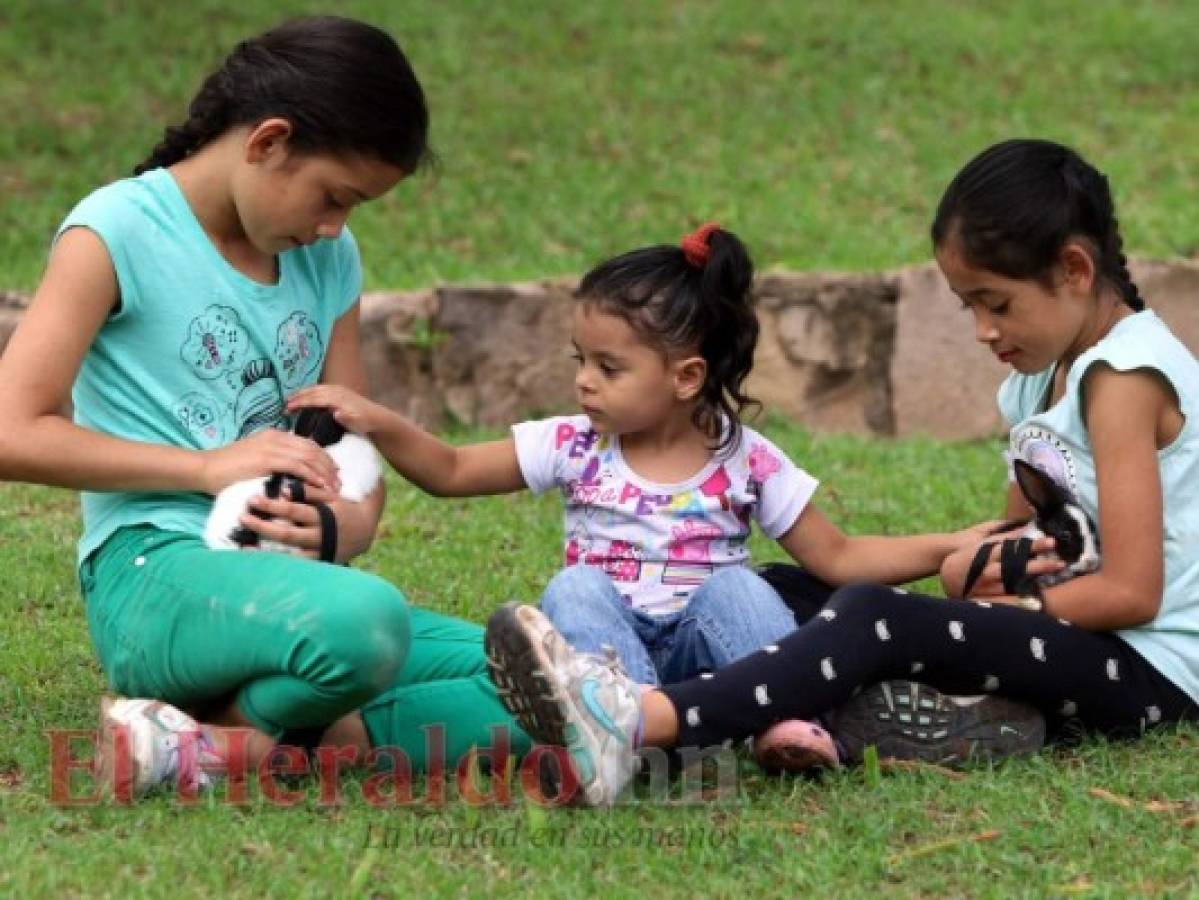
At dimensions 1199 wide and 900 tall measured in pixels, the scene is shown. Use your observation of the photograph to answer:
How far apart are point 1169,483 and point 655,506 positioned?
94cm

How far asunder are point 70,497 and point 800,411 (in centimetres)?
258

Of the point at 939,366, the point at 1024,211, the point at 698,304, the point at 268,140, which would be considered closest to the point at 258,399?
the point at 268,140

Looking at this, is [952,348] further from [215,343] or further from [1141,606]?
[215,343]

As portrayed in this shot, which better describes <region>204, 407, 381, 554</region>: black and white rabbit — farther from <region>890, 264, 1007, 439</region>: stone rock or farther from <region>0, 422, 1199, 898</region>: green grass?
<region>890, 264, 1007, 439</region>: stone rock

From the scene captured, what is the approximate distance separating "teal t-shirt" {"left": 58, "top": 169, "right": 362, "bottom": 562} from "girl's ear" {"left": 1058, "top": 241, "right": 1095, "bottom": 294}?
4.70ft

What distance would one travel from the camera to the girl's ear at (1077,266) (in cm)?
378

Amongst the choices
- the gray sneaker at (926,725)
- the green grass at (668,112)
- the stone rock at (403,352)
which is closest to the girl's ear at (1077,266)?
the gray sneaker at (926,725)

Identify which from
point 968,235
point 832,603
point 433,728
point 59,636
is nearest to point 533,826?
point 433,728

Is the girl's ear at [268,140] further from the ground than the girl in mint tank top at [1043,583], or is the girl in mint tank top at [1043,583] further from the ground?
the girl's ear at [268,140]

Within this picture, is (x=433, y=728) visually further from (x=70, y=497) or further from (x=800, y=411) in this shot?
(x=800, y=411)

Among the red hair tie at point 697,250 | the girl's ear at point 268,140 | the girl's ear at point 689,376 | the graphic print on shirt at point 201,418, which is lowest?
the graphic print on shirt at point 201,418

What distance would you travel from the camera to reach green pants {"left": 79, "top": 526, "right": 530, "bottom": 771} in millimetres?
3389

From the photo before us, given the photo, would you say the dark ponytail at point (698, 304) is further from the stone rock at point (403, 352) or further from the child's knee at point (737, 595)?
the stone rock at point (403, 352)

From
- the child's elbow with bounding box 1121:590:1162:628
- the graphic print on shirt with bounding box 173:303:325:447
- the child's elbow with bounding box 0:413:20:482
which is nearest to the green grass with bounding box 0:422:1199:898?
the child's elbow with bounding box 1121:590:1162:628
